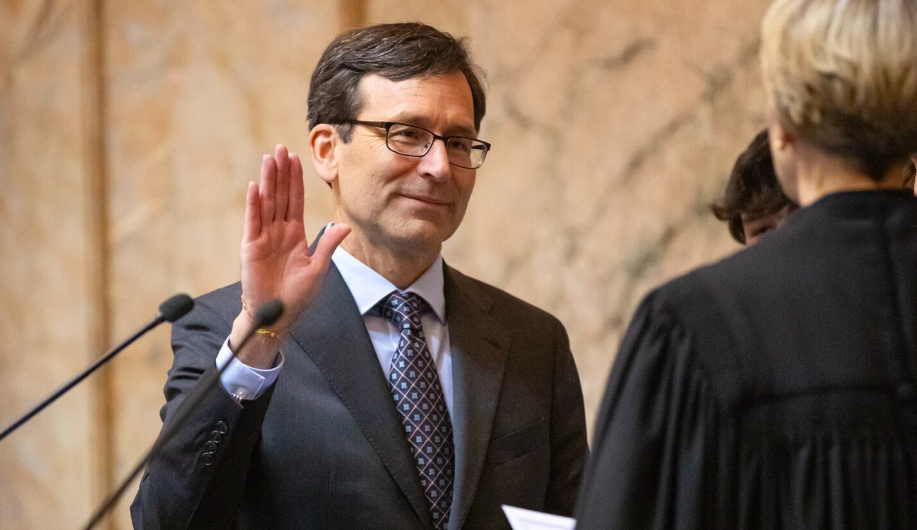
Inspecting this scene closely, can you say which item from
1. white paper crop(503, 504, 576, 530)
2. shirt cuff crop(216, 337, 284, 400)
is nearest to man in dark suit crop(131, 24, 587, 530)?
shirt cuff crop(216, 337, 284, 400)

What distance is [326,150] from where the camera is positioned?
2.51 metres

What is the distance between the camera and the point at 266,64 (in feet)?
12.6

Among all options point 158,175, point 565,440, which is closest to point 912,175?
point 565,440

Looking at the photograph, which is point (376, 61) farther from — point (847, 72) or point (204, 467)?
point (847, 72)

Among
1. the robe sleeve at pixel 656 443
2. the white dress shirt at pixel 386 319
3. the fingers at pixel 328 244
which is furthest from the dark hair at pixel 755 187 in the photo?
the robe sleeve at pixel 656 443

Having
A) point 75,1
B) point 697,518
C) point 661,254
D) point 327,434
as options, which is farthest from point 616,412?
point 75,1

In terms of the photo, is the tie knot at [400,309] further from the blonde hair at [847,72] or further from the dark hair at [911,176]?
the blonde hair at [847,72]

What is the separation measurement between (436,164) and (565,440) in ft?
2.39

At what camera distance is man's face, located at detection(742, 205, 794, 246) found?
2.16 meters

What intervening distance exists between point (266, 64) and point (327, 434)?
2.05m

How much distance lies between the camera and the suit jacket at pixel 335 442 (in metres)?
2.00

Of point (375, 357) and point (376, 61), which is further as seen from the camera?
point (376, 61)

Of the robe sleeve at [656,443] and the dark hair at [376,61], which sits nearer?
the robe sleeve at [656,443]

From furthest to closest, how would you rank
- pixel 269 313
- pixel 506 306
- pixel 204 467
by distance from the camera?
1. pixel 506 306
2. pixel 204 467
3. pixel 269 313
